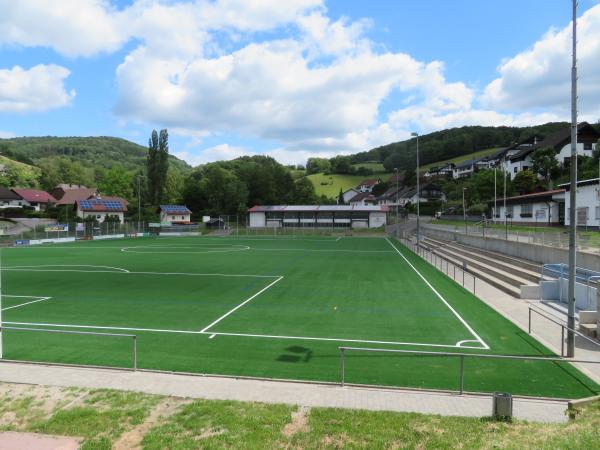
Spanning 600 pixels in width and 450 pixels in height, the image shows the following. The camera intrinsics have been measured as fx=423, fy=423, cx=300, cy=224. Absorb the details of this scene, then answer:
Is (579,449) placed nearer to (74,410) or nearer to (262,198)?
(74,410)

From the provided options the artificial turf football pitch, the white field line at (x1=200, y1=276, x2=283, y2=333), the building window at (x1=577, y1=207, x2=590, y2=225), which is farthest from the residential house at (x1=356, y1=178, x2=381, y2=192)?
the white field line at (x1=200, y1=276, x2=283, y2=333)

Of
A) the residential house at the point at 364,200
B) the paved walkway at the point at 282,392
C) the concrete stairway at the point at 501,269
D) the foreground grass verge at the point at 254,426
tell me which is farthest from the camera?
the residential house at the point at 364,200

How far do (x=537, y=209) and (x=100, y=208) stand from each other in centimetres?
8964

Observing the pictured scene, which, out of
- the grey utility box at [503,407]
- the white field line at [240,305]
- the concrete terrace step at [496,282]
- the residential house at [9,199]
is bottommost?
the white field line at [240,305]

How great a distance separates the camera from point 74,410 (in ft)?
27.2

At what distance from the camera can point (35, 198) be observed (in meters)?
102

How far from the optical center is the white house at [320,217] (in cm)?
9688

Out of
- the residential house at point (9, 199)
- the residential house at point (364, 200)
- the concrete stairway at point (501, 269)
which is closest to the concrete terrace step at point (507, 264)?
the concrete stairway at point (501, 269)

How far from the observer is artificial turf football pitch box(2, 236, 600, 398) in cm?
1136

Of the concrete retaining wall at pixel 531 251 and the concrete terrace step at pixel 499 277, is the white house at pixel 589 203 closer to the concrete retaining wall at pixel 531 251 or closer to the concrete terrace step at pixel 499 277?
the concrete retaining wall at pixel 531 251

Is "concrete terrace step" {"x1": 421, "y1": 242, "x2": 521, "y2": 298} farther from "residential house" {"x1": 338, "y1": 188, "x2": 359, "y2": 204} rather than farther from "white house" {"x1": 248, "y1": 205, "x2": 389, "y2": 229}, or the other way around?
"residential house" {"x1": 338, "y1": 188, "x2": 359, "y2": 204}

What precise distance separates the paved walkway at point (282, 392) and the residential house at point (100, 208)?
93.3 m

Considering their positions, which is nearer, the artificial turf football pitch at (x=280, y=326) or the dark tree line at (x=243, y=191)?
the artificial turf football pitch at (x=280, y=326)

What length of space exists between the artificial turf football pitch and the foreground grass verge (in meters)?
2.70
